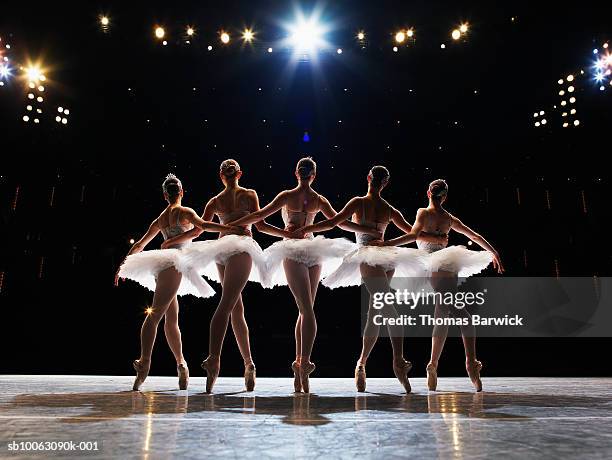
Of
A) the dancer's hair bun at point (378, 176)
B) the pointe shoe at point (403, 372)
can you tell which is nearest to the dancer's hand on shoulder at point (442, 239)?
the dancer's hair bun at point (378, 176)

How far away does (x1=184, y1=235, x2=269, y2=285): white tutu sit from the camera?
338 cm

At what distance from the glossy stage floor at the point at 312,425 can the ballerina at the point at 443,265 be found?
2.37 feet

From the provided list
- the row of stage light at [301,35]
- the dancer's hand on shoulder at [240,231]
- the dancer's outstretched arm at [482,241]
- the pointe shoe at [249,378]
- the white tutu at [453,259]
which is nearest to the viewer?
the pointe shoe at [249,378]

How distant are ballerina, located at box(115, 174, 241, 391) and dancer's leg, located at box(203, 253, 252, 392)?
12.5 inches

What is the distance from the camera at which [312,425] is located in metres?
1.88

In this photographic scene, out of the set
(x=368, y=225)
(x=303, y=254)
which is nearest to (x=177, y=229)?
(x=303, y=254)

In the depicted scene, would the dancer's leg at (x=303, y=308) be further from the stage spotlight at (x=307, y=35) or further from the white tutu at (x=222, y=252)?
the stage spotlight at (x=307, y=35)

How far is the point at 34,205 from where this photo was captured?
7.71 m

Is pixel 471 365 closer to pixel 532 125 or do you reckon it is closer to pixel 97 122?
pixel 532 125

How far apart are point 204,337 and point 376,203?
213 inches

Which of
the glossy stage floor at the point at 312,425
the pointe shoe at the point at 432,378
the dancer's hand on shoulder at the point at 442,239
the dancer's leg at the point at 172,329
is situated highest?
the dancer's hand on shoulder at the point at 442,239

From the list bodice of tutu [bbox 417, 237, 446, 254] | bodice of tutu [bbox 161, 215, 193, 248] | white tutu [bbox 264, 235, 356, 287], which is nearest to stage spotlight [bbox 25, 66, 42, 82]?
bodice of tutu [bbox 161, 215, 193, 248]

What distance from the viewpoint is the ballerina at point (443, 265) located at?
3.64 metres

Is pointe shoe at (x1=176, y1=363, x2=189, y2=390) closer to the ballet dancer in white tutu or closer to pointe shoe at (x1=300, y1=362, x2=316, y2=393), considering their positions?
the ballet dancer in white tutu
